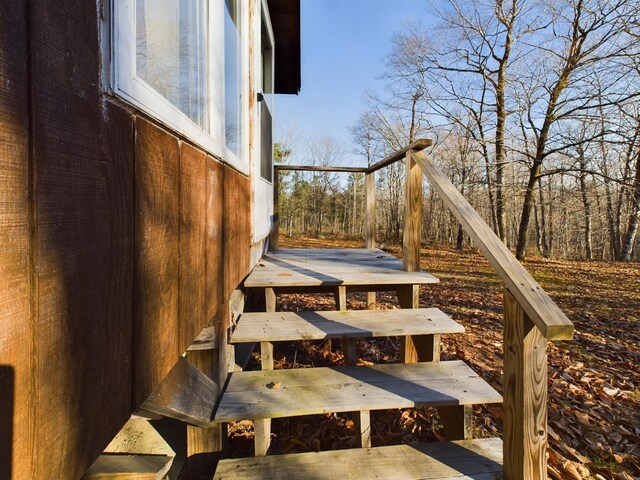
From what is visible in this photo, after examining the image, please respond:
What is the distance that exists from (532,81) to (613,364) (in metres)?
10.0

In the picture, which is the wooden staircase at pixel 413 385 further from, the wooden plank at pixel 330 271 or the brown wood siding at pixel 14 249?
the brown wood siding at pixel 14 249

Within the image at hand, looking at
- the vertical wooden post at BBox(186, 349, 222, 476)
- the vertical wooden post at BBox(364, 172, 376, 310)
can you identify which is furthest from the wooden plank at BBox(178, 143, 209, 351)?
the vertical wooden post at BBox(364, 172, 376, 310)

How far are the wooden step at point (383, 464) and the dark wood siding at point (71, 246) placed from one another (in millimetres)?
706

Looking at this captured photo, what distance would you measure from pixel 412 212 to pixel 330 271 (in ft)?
2.84

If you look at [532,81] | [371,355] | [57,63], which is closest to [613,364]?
[371,355]

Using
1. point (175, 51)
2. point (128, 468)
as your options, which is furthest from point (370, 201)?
point (128, 468)

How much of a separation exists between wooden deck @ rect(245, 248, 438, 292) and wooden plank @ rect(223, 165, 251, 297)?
0.85 ft

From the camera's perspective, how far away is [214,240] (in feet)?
5.35

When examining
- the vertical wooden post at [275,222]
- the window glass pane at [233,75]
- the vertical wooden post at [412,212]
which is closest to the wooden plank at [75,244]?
the window glass pane at [233,75]

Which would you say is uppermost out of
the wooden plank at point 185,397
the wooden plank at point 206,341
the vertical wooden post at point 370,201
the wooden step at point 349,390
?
the vertical wooden post at point 370,201

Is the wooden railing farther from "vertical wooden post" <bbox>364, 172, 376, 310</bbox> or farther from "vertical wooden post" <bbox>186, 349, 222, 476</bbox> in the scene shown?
"vertical wooden post" <bbox>364, 172, 376, 310</bbox>

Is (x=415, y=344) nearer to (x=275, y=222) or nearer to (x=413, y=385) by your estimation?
(x=413, y=385)

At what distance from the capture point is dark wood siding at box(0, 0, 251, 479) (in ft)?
1.70

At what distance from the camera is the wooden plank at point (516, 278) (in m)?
1.17
